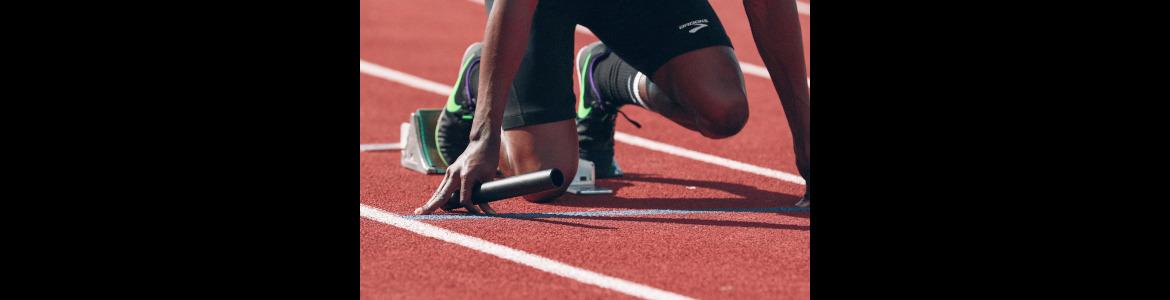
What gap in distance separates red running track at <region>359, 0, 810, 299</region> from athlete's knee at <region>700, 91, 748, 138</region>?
0.27 m

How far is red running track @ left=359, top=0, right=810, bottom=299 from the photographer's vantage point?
141 inches

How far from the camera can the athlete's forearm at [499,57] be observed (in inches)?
172

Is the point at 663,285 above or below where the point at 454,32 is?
above

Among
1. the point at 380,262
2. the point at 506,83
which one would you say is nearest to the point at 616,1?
the point at 506,83

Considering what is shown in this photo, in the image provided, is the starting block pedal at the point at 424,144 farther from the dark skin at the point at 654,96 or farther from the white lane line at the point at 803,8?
the white lane line at the point at 803,8

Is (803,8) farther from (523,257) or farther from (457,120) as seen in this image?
(523,257)

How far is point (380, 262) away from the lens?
3828 mm

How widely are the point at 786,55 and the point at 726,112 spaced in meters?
0.28

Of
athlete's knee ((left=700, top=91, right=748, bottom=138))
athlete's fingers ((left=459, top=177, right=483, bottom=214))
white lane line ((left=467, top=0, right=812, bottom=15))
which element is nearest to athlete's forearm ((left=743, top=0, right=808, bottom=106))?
athlete's knee ((left=700, top=91, right=748, bottom=138))

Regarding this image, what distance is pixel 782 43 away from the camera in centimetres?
462

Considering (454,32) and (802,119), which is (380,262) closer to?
(802,119)

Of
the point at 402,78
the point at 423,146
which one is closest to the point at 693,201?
the point at 423,146
